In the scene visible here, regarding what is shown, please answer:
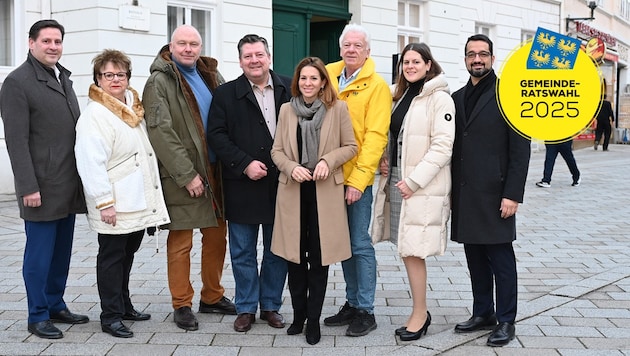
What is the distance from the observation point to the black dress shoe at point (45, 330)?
15.9 feet

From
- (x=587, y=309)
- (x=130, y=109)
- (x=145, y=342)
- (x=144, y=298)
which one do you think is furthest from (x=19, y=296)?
(x=587, y=309)

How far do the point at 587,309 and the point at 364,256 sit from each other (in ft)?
5.77

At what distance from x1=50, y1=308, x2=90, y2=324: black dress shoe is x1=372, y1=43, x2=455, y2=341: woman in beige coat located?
2.14 metres

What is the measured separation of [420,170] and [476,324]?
1.15 meters

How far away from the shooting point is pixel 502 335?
15.6 feet

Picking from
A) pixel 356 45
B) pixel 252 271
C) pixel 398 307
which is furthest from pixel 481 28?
pixel 252 271

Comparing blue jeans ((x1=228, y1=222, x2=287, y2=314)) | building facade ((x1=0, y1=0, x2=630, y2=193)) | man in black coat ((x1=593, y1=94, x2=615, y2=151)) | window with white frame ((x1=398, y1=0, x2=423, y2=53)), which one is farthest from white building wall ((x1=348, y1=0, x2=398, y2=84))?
blue jeans ((x1=228, y1=222, x2=287, y2=314))

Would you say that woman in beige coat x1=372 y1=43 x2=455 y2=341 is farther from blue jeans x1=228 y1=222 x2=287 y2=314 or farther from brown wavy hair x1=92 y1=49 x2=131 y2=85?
brown wavy hair x1=92 y1=49 x2=131 y2=85

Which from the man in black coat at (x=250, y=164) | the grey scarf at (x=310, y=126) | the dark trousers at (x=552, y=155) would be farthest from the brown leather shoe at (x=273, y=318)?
the dark trousers at (x=552, y=155)

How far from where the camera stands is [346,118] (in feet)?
15.9

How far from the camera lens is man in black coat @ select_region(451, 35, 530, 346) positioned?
466cm

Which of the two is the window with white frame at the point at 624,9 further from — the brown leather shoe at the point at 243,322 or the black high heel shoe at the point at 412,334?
the brown leather shoe at the point at 243,322

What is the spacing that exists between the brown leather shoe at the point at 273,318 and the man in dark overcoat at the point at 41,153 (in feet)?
4.42

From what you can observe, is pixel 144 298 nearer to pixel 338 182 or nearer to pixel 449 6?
pixel 338 182
